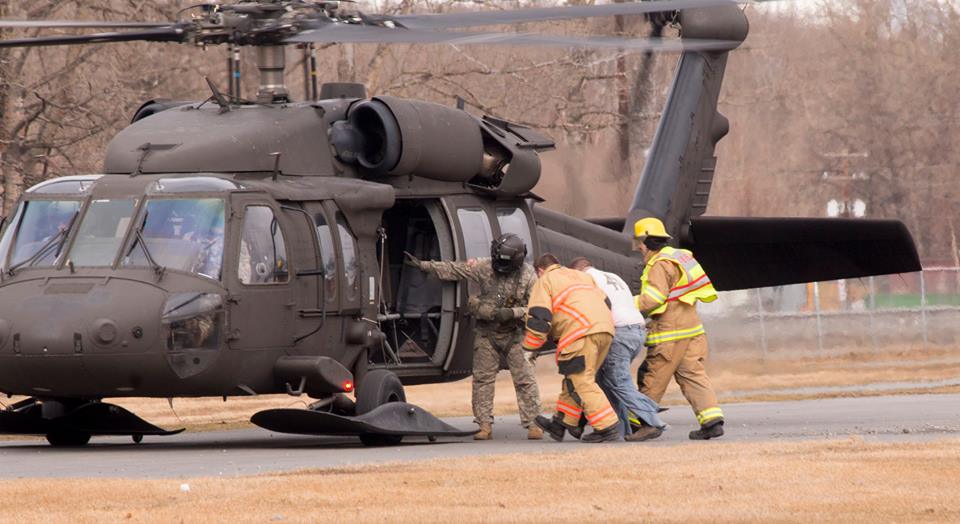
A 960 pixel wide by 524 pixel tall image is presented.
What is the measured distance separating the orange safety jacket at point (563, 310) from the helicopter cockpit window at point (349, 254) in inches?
61.9

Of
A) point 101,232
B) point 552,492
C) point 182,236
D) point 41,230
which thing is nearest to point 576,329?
point 182,236

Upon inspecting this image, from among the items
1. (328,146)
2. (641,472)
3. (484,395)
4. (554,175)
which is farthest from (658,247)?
(554,175)

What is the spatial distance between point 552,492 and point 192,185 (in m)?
5.07

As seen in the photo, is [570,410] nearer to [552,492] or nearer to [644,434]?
[644,434]

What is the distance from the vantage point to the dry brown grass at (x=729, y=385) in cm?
2181

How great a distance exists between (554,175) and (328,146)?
402 inches

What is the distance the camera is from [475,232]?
52.7ft

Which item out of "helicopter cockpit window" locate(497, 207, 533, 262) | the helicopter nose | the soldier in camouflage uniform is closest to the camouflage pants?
the soldier in camouflage uniform

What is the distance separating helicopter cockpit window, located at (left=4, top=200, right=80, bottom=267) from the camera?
13.8m

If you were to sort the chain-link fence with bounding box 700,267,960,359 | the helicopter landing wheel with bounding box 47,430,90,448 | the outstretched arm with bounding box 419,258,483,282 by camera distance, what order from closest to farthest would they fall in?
the helicopter landing wheel with bounding box 47,430,90,448 < the outstretched arm with bounding box 419,258,483,282 < the chain-link fence with bounding box 700,267,960,359

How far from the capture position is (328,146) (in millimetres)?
15320

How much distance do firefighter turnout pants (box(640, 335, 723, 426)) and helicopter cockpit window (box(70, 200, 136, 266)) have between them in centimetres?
458

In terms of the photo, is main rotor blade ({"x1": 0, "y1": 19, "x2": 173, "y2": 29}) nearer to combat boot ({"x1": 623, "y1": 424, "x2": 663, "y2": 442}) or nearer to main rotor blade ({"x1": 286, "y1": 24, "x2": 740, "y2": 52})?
main rotor blade ({"x1": 286, "y1": 24, "x2": 740, "y2": 52})

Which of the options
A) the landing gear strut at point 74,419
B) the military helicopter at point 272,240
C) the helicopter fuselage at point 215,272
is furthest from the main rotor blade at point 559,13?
the landing gear strut at point 74,419
